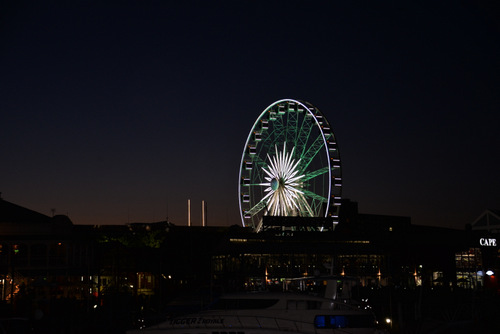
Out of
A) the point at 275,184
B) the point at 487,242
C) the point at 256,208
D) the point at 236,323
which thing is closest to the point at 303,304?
the point at 236,323

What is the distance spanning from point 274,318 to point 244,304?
4.22ft

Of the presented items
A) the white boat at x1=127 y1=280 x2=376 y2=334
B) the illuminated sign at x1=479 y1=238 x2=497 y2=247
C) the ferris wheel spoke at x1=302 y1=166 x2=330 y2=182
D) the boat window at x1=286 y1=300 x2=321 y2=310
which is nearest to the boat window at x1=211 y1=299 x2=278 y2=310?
the white boat at x1=127 y1=280 x2=376 y2=334

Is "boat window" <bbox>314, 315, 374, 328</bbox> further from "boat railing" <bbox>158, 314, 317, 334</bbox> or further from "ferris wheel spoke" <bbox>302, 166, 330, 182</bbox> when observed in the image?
"ferris wheel spoke" <bbox>302, 166, 330, 182</bbox>

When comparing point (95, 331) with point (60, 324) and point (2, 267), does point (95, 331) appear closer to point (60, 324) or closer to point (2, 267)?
point (60, 324)

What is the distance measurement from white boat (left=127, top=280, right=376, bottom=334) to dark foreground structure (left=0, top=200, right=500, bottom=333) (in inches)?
153

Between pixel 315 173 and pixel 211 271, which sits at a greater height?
pixel 315 173

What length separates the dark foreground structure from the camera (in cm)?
2620

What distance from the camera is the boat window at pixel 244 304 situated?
20.1m

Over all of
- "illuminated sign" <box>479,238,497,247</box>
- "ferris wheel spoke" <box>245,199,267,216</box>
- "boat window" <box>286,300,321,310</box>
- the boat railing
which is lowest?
the boat railing

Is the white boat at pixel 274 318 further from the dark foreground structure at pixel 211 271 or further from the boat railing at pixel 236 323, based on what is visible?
the dark foreground structure at pixel 211 271

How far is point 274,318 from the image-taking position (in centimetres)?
1953

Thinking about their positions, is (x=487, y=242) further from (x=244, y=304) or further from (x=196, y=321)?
(x=196, y=321)

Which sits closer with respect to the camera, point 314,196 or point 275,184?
point 314,196

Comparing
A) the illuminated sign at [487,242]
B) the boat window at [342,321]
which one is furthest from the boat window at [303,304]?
the illuminated sign at [487,242]
